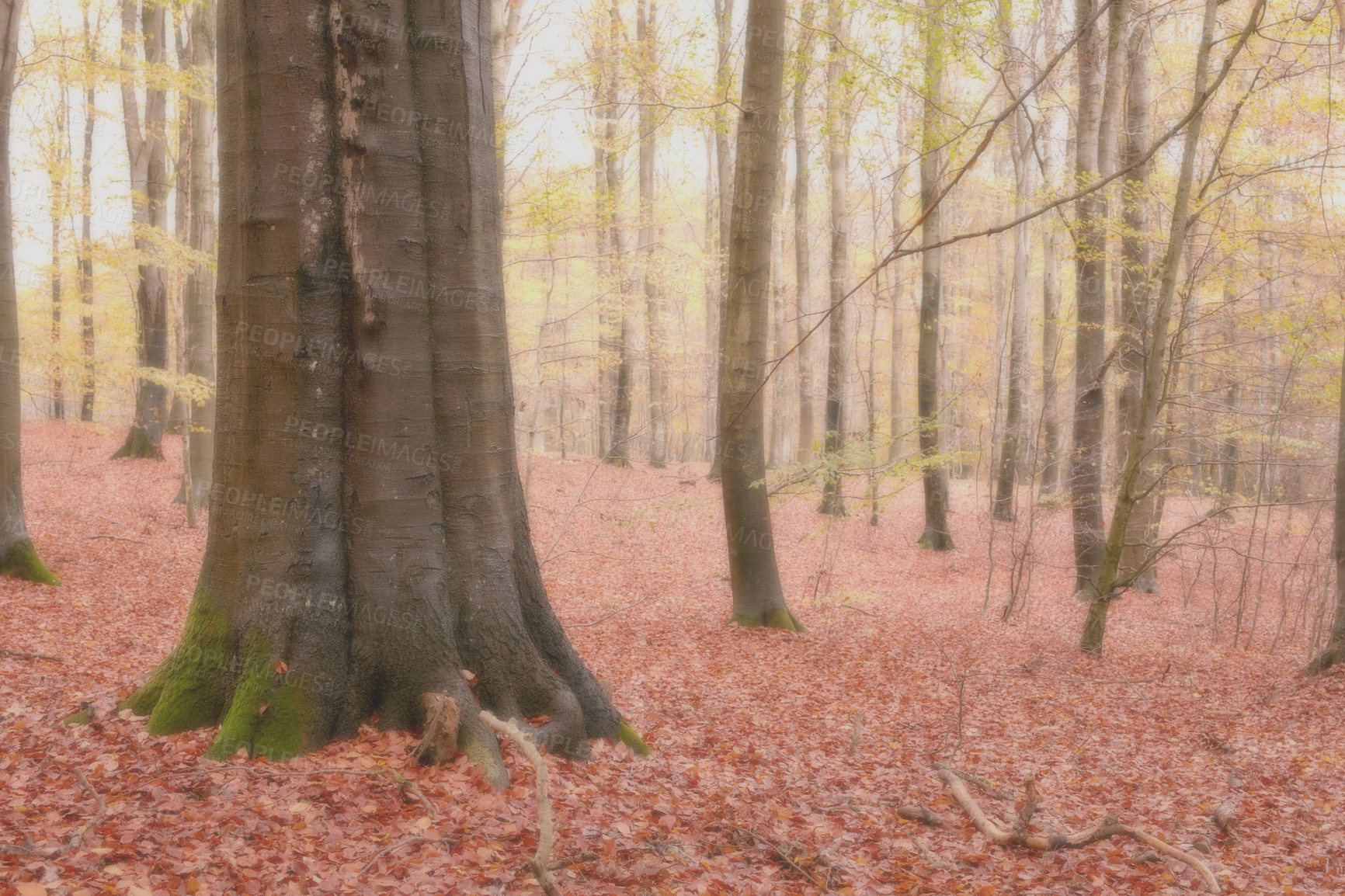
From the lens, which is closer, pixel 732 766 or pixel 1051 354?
pixel 732 766

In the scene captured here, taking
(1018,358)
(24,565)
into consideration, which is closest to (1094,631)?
(1018,358)

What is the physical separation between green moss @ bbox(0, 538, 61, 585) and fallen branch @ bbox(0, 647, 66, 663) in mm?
2690

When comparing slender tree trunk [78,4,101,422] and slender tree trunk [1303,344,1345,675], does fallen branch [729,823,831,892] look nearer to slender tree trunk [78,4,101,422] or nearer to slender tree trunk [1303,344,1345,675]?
slender tree trunk [1303,344,1345,675]

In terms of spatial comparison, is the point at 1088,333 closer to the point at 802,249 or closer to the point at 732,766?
the point at 802,249

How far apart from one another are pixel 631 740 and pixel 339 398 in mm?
2405

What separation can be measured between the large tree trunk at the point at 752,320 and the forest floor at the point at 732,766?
0.64m

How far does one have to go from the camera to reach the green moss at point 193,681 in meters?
3.84

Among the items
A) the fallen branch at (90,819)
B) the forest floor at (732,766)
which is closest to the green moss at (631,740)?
the forest floor at (732,766)

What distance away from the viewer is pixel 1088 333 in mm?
12438

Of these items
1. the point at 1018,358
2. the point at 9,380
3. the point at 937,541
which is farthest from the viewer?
the point at 1018,358

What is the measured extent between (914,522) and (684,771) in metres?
14.9

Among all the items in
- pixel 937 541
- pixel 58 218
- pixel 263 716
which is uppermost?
pixel 58 218

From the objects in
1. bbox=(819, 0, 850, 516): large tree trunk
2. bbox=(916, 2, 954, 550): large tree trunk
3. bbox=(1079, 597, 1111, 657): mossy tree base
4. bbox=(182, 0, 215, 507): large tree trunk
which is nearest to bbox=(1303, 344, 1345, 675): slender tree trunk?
bbox=(1079, 597, 1111, 657): mossy tree base

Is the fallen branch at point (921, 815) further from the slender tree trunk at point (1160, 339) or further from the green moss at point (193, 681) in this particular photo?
the slender tree trunk at point (1160, 339)
